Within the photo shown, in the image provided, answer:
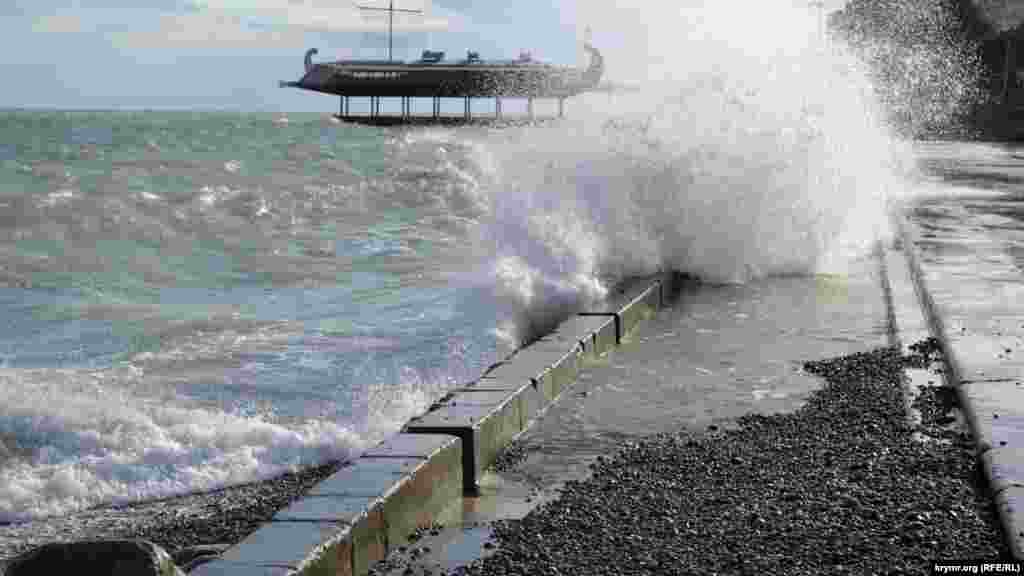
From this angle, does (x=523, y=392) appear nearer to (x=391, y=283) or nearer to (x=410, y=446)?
(x=410, y=446)

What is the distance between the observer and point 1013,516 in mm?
3486

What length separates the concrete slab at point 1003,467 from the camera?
12.4 ft

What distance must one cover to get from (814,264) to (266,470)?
5530 millimetres

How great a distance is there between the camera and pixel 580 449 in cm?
480

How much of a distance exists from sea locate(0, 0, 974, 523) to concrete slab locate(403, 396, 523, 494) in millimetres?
1290

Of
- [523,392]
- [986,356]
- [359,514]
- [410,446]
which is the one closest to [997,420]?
[986,356]

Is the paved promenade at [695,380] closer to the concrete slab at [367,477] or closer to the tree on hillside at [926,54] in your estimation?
the concrete slab at [367,477]

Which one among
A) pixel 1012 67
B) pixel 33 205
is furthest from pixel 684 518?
pixel 1012 67

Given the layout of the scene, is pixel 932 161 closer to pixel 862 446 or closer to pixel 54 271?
pixel 54 271

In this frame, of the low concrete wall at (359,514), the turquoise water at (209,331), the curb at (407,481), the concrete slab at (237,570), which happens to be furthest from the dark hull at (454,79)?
the concrete slab at (237,570)

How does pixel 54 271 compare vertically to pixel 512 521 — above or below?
below

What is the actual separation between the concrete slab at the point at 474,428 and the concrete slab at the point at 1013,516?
1706 millimetres

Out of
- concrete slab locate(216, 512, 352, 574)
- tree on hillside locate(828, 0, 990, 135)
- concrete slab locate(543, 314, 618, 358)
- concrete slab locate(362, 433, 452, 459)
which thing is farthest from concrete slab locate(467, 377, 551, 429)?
tree on hillside locate(828, 0, 990, 135)

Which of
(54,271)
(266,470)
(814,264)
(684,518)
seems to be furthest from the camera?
(54,271)
